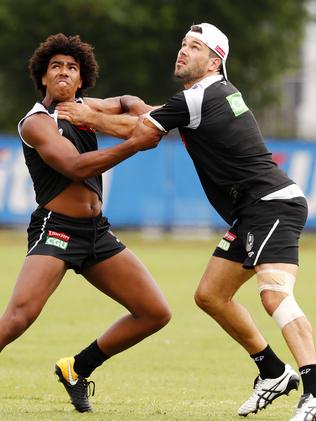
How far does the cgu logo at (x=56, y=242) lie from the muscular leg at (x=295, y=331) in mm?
1452

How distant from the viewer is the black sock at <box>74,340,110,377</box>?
888 centimetres

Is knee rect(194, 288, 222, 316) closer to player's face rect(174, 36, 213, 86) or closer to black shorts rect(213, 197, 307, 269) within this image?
black shorts rect(213, 197, 307, 269)

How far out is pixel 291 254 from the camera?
805 centimetres

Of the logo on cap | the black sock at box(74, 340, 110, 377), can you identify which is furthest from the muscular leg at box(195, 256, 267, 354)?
the logo on cap

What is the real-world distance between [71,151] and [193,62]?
1119mm

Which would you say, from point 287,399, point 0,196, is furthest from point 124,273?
point 0,196

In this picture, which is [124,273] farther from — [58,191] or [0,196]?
[0,196]

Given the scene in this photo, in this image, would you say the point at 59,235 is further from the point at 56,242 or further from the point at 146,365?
the point at 146,365

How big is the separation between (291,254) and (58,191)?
182 cm

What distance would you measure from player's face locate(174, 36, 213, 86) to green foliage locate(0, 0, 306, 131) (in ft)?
86.5

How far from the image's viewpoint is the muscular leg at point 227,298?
8.63 metres

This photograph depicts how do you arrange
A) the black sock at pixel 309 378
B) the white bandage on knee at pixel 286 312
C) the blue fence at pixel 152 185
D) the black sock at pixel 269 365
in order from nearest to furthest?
the black sock at pixel 309 378 → the white bandage on knee at pixel 286 312 → the black sock at pixel 269 365 → the blue fence at pixel 152 185

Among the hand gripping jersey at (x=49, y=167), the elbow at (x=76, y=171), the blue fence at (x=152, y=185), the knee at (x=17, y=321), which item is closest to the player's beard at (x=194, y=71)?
the hand gripping jersey at (x=49, y=167)

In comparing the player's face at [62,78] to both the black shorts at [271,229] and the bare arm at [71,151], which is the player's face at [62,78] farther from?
the black shorts at [271,229]
